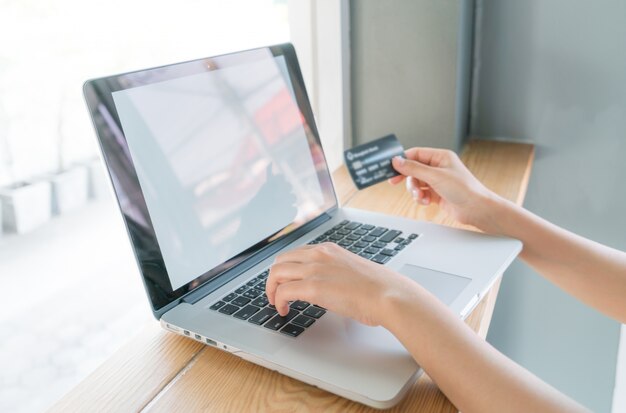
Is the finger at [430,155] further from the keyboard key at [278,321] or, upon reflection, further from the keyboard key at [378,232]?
the keyboard key at [278,321]

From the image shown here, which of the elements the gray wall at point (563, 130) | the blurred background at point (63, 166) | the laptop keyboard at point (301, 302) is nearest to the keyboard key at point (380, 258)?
the laptop keyboard at point (301, 302)

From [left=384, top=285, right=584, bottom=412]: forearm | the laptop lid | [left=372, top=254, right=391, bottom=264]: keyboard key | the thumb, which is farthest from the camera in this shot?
the thumb

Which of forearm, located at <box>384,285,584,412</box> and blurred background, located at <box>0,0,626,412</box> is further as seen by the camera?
blurred background, located at <box>0,0,626,412</box>

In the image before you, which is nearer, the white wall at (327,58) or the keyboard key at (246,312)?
the keyboard key at (246,312)

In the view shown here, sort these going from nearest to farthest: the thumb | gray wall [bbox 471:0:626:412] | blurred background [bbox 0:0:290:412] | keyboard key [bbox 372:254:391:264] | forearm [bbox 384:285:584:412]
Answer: forearm [bbox 384:285:584:412], keyboard key [bbox 372:254:391:264], the thumb, blurred background [bbox 0:0:290:412], gray wall [bbox 471:0:626:412]

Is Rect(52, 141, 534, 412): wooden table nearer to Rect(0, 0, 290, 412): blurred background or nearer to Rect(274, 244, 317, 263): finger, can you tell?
Rect(274, 244, 317, 263): finger

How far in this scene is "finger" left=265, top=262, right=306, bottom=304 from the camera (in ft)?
1.63

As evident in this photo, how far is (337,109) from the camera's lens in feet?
3.59

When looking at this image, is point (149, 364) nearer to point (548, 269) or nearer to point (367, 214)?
point (367, 214)

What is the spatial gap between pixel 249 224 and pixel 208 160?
0.10 m

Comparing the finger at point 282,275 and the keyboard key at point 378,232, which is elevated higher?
the finger at point 282,275

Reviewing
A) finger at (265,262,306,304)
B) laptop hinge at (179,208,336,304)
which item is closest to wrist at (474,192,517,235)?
laptop hinge at (179,208,336,304)

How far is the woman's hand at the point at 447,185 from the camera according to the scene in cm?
71

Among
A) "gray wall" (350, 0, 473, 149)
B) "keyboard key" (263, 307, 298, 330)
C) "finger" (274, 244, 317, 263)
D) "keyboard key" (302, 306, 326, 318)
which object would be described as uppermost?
"gray wall" (350, 0, 473, 149)
